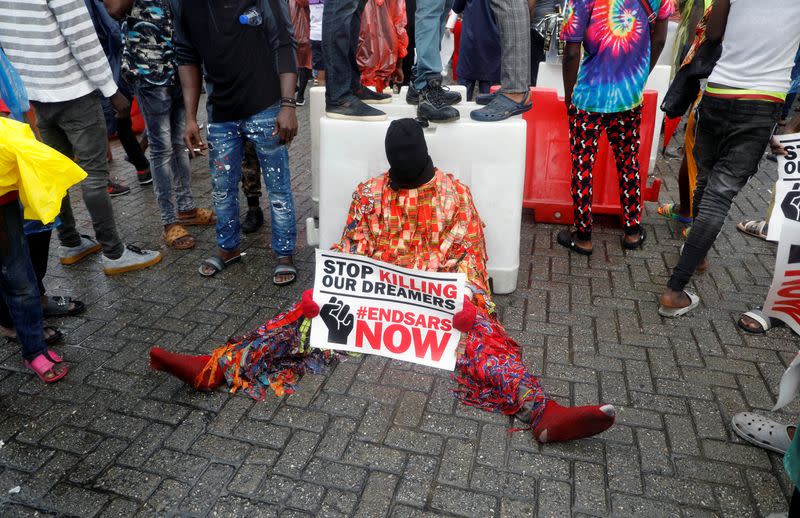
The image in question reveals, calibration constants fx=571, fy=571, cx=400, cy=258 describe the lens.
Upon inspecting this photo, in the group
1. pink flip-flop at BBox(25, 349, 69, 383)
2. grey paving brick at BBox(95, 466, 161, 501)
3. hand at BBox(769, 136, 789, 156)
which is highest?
hand at BBox(769, 136, 789, 156)

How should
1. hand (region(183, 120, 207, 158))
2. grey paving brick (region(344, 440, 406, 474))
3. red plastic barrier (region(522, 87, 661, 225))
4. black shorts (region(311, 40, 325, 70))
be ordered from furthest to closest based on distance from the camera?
1. black shorts (region(311, 40, 325, 70))
2. red plastic barrier (region(522, 87, 661, 225))
3. hand (region(183, 120, 207, 158))
4. grey paving brick (region(344, 440, 406, 474))

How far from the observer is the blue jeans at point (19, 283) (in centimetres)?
297

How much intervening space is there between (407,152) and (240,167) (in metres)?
1.54

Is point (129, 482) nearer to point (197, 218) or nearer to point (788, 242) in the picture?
point (197, 218)

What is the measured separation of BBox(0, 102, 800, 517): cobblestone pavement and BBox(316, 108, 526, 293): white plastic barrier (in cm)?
39

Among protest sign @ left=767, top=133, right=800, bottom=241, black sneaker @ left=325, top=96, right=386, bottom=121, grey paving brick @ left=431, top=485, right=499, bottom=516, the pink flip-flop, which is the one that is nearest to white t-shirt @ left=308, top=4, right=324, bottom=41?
black sneaker @ left=325, top=96, right=386, bottom=121

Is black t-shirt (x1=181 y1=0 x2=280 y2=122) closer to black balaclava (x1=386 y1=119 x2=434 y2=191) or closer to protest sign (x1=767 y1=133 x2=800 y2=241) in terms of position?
black balaclava (x1=386 y1=119 x2=434 y2=191)

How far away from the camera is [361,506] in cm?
240

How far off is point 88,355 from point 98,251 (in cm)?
160

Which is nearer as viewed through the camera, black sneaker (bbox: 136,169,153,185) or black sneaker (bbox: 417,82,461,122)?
black sneaker (bbox: 417,82,461,122)

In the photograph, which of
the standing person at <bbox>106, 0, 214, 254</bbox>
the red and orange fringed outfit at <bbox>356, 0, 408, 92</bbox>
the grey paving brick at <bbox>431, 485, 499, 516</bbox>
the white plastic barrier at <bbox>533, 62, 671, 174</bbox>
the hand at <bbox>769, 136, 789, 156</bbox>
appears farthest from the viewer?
the white plastic barrier at <bbox>533, 62, 671, 174</bbox>

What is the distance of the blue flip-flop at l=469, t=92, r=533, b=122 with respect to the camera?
12.2ft

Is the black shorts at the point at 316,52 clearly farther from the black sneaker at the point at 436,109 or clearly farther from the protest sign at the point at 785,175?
the protest sign at the point at 785,175

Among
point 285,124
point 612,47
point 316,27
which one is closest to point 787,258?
point 612,47
